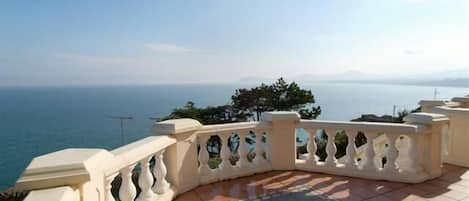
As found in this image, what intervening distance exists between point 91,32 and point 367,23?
15.6 m

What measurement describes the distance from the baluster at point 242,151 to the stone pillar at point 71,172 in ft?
7.27

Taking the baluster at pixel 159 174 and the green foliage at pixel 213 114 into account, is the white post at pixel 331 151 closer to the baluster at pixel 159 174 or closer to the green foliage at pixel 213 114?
Answer: the baluster at pixel 159 174

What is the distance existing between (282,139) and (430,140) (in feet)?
6.40

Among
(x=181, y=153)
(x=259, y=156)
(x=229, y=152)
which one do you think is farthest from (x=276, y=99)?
(x=181, y=153)

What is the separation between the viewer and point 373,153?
151 inches

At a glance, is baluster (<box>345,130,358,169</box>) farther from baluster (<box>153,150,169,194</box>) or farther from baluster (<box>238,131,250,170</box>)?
baluster (<box>153,150,169,194</box>)

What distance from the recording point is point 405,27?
21.4 feet

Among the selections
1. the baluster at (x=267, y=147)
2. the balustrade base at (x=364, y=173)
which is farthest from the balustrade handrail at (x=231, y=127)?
the balustrade base at (x=364, y=173)

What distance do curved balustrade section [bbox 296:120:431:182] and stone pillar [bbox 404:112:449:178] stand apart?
0.10ft

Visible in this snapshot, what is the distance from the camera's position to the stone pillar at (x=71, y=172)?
140 centimetres

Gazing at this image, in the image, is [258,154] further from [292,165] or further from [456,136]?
[456,136]

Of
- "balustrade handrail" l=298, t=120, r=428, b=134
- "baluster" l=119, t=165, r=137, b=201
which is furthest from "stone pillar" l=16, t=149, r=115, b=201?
"balustrade handrail" l=298, t=120, r=428, b=134

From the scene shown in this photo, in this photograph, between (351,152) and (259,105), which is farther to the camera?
(259,105)

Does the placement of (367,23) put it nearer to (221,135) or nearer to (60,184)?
(221,135)
